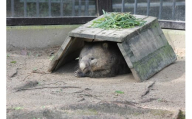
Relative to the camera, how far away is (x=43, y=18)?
7.29 m

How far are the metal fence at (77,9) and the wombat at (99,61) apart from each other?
6.55 ft

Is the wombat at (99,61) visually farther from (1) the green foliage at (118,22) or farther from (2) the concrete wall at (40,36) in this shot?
(2) the concrete wall at (40,36)

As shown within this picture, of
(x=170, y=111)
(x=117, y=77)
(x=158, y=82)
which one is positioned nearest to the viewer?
(x=170, y=111)

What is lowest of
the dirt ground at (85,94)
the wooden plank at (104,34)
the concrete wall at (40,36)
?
the dirt ground at (85,94)

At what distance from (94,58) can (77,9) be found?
2.60 meters

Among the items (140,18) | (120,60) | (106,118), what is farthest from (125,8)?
(106,118)

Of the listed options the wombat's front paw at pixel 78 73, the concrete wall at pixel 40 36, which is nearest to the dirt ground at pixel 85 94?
the wombat's front paw at pixel 78 73

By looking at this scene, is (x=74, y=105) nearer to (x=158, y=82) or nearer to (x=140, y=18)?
(x=158, y=82)

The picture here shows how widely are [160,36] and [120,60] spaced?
941 mm

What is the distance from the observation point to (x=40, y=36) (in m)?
7.37

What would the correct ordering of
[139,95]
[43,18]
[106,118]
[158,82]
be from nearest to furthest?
1. [106,118]
2. [139,95]
3. [158,82]
4. [43,18]

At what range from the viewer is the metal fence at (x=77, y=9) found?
696cm

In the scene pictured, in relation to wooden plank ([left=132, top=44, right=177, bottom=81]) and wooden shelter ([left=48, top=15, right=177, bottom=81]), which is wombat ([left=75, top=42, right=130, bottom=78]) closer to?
wooden shelter ([left=48, top=15, right=177, bottom=81])

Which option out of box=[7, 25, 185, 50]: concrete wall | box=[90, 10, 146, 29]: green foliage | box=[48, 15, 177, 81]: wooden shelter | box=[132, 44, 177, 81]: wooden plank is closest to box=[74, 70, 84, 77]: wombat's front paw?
box=[48, 15, 177, 81]: wooden shelter
